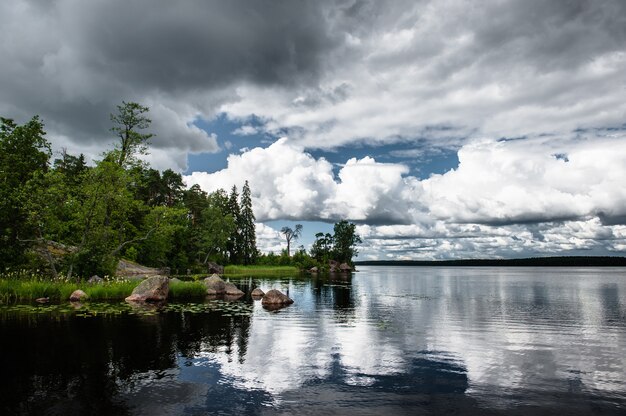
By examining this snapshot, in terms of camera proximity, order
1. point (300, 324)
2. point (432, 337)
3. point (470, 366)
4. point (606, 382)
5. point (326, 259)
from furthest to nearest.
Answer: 1. point (326, 259)
2. point (300, 324)
3. point (432, 337)
4. point (470, 366)
5. point (606, 382)

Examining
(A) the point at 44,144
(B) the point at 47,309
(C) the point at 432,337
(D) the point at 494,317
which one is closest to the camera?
(C) the point at 432,337

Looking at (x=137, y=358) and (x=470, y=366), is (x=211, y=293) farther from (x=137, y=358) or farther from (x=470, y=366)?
(x=470, y=366)

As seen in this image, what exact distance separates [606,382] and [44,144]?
45.8 m

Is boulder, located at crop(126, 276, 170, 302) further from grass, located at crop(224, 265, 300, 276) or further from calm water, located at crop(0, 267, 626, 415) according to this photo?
grass, located at crop(224, 265, 300, 276)

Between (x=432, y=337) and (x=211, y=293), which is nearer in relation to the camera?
(x=432, y=337)

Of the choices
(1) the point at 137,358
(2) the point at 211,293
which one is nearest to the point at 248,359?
(1) the point at 137,358

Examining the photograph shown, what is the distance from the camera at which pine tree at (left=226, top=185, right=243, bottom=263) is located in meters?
124

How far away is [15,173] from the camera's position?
35.7 m

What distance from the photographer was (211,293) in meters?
42.2

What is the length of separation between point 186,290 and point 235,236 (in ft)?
283

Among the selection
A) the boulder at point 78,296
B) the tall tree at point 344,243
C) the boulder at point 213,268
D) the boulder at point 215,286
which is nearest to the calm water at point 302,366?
the boulder at point 78,296

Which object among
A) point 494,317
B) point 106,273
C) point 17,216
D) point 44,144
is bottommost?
point 494,317

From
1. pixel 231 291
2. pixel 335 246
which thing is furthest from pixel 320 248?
pixel 231 291

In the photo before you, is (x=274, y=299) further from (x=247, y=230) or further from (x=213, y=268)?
(x=247, y=230)
